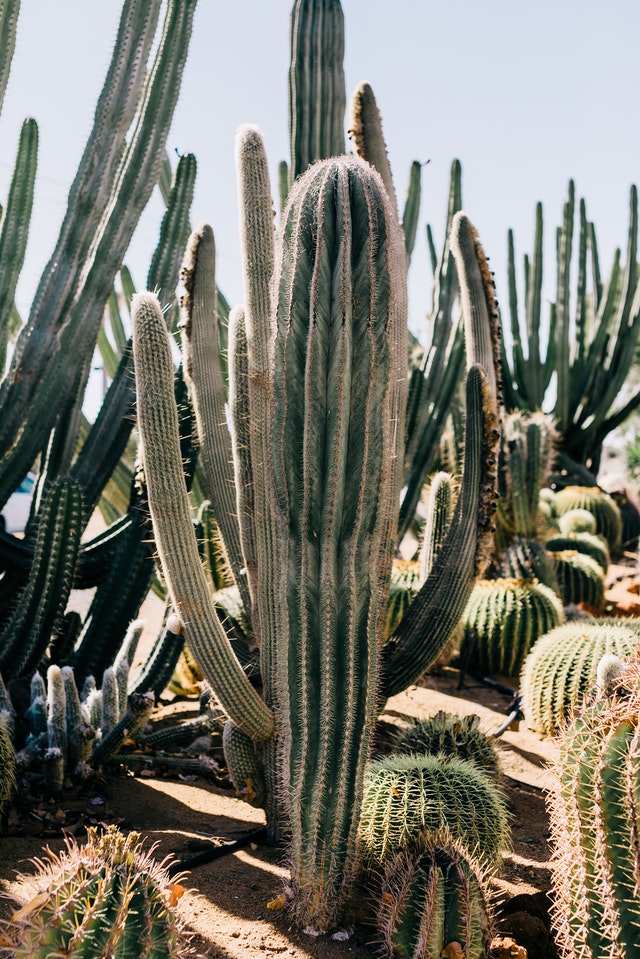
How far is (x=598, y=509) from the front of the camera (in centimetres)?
1180

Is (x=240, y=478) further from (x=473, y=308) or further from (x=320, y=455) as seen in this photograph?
(x=473, y=308)

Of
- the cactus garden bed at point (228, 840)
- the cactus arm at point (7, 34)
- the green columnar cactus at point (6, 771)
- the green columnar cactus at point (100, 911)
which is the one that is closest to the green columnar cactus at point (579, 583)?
the cactus garden bed at point (228, 840)

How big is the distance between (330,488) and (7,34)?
3564 mm

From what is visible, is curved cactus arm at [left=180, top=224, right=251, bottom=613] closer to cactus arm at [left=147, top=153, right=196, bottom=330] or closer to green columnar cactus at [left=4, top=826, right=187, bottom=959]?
cactus arm at [left=147, top=153, right=196, bottom=330]

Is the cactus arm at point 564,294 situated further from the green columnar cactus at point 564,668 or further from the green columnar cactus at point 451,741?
the green columnar cactus at point 451,741

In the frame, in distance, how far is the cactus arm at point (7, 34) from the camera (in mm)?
4516

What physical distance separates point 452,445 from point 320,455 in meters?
7.27

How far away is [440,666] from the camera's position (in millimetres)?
6344

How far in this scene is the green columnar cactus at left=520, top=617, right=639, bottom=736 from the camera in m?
4.65

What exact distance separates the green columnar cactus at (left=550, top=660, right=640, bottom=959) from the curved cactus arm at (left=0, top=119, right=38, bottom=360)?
390 cm

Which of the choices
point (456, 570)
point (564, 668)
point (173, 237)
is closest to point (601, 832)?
point (456, 570)

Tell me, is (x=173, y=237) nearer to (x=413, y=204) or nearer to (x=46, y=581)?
(x=46, y=581)

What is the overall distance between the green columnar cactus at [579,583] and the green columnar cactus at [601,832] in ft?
19.6

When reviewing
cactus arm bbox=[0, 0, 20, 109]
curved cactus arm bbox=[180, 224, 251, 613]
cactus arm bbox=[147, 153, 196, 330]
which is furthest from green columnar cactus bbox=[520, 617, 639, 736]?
cactus arm bbox=[0, 0, 20, 109]
